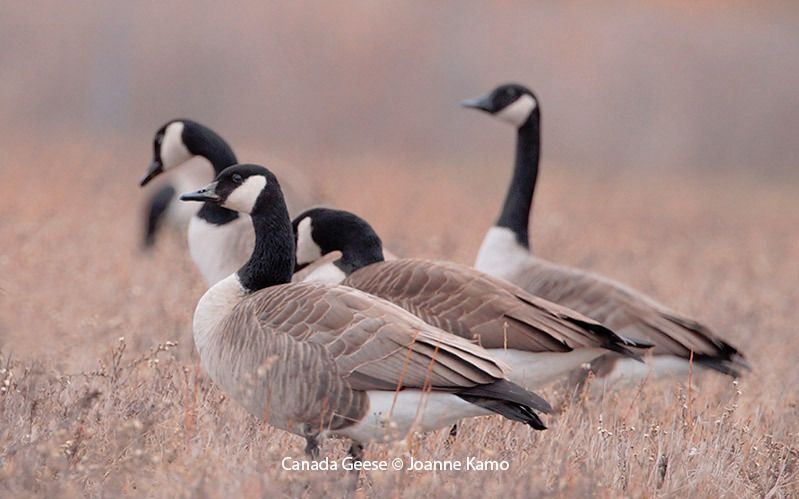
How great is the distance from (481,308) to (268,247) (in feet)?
3.62

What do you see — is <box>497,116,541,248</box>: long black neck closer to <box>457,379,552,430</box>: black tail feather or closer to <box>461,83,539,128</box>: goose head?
<box>461,83,539,128</box>: goose head

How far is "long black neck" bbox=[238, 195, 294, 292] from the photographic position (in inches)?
209

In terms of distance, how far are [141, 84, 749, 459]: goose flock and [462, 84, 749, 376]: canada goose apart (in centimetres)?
1

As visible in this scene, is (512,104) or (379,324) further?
(512,104)

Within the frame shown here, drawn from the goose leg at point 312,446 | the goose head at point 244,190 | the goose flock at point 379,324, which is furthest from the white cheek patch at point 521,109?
the goose leg at point 312,446

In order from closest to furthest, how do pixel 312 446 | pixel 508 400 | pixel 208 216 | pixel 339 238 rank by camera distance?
pixel 508 400 → pixel 312 446 → pixel 339 238 → pixel 208 216

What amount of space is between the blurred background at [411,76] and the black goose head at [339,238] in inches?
532

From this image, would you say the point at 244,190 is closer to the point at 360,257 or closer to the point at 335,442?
the point at 335,442

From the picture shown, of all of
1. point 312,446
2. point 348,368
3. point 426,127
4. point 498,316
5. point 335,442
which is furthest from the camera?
point 426,127

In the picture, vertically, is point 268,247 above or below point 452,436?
above

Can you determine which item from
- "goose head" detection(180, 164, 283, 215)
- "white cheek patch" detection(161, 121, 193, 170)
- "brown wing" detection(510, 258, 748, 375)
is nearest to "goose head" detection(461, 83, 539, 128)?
"brown wing" detection(510, 258, 748, 375)

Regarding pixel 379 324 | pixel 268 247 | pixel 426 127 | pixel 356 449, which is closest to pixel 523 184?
pixel 268 247

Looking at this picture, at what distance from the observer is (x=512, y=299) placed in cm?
570

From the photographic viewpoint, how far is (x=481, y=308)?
5633 millimetres
